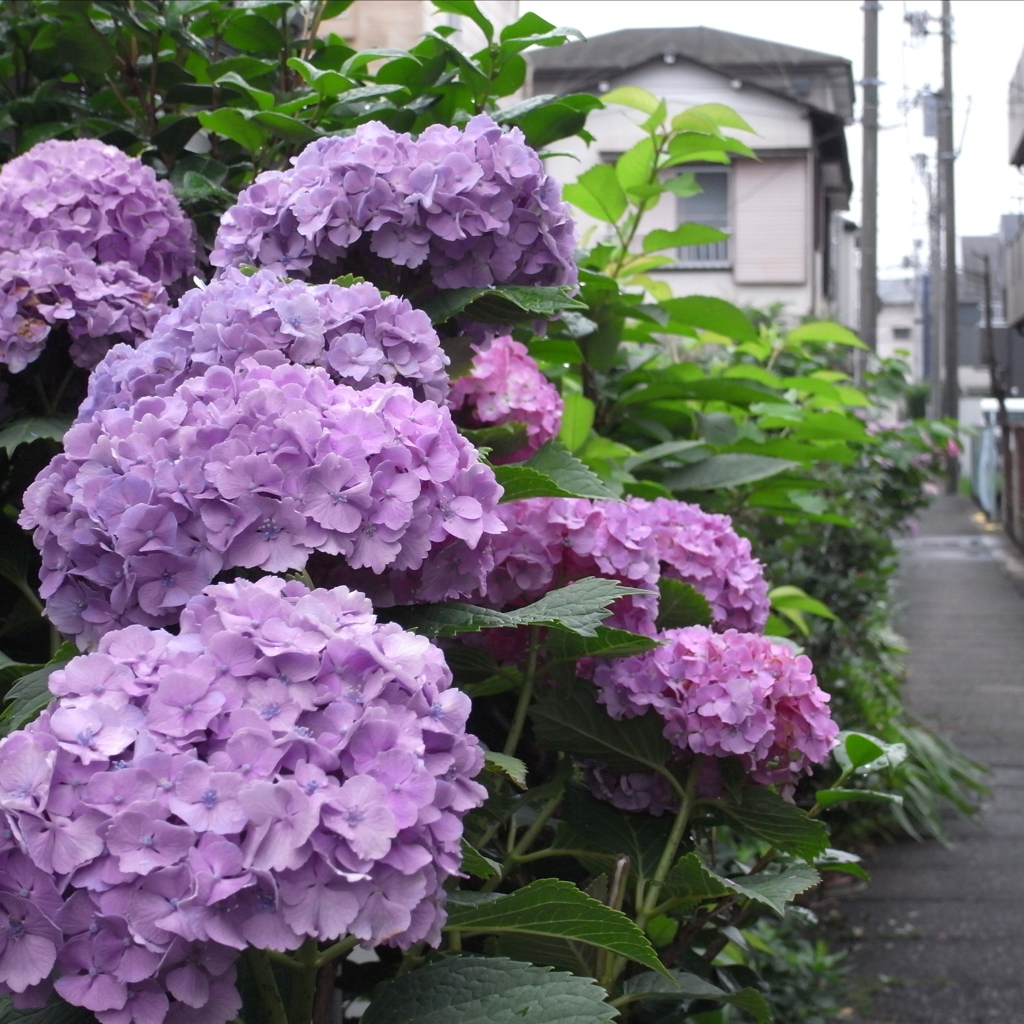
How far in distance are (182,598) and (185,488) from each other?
9cm

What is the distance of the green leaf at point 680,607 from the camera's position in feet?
5.63

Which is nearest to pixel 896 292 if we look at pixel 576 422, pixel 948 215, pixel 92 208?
pixel 948 215

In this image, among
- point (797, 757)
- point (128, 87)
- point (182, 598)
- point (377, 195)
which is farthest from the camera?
point (128, 87)

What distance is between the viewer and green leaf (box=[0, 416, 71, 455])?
163 cm

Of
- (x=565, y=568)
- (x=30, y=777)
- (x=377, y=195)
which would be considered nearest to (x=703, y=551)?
(x=565, y=568)

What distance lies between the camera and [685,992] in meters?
1.54

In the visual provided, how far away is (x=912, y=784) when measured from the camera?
5805 millimetres

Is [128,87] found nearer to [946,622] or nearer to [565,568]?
[565,568]

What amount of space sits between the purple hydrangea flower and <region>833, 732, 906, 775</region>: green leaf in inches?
43.5

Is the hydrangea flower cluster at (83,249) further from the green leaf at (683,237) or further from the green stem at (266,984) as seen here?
the green leaf at (683,237)

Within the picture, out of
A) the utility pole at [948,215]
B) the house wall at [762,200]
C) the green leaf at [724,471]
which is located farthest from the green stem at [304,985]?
the utility pole at [948,215]

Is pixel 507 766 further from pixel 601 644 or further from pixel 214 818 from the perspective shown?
pixel 214 818

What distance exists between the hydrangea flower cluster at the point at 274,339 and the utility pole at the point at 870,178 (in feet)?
46.6

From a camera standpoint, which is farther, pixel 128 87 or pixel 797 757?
pixel 128 87
